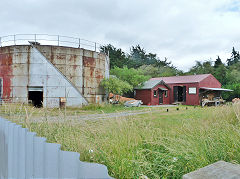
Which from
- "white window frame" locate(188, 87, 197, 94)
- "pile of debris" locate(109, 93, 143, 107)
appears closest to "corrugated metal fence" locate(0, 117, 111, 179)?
"pile of debris" locate(109, 93, 143, 107)

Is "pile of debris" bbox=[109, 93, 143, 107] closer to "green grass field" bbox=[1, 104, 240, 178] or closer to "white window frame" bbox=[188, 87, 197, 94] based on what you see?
"white window frame" bbox=[188, 87, 197, 94]

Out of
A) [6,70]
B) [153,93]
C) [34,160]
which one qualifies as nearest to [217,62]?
[153,93]

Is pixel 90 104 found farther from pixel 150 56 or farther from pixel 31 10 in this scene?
pixel 150 56

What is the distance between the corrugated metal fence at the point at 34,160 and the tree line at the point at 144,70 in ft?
47.1

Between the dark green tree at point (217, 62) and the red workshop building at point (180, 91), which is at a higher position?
the dark green tree at point (217, 62)

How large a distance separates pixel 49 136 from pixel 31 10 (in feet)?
54.8

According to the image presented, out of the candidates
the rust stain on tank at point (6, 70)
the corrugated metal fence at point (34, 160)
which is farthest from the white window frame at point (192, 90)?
the corrugated metal fence at point (34, 160)

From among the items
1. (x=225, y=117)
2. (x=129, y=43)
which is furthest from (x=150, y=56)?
(x=225, y=117)

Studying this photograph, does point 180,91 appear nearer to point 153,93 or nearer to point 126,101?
point 153,93

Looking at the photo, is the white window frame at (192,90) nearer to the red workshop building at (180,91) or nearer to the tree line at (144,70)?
the red workshop building at (180,91)

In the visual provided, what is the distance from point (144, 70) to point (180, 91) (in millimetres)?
14687

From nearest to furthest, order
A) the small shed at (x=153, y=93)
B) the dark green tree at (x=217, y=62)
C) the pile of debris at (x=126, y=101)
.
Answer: the pile of debris at (x=126, y=101), the small shed at (x=153, y=93), the dark green tree at (x=217, y=62)

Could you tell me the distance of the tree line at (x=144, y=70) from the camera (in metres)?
21.8

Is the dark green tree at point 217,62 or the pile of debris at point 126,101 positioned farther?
the dark green tree at point 217,62
